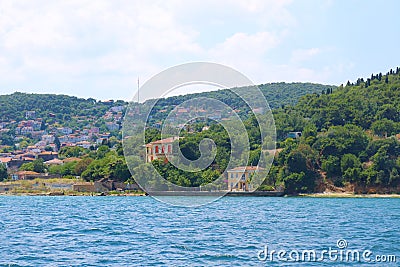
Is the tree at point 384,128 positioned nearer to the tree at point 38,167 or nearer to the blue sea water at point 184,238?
the tree at point 38,167

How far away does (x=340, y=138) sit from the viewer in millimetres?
78562

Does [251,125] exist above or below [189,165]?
above

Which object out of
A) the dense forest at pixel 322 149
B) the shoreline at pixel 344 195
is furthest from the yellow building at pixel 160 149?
the shoreline at pixel 344 195

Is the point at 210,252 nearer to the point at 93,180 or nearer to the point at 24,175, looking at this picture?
the point at 93,180

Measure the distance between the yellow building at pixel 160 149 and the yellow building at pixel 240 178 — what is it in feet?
21.3

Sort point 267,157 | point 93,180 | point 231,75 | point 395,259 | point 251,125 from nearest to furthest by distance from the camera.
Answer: point 395,259
point 231,75
point 267,157
point 93,180
point 251,125

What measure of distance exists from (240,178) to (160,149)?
8509 mm

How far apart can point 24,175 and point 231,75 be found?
70625mm

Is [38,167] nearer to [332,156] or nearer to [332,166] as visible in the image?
A: [332,156]

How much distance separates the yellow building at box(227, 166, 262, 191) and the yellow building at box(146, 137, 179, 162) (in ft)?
21.3

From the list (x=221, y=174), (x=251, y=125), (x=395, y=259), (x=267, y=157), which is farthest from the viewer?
(x=251, y=125)

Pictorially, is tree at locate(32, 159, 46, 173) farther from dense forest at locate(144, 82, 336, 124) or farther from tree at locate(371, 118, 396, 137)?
tree at locate(371, 118, 396, 137)

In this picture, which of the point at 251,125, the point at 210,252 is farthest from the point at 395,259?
the point at 251,125

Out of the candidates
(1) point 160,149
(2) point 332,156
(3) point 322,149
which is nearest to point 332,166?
(2) point 332,156
